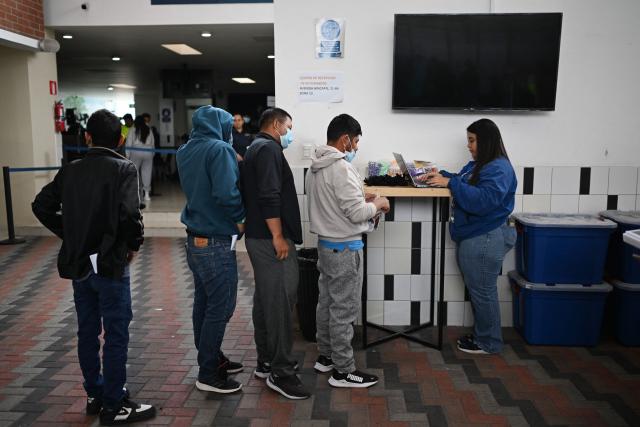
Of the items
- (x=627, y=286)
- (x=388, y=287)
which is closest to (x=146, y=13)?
(x=388, y=287)

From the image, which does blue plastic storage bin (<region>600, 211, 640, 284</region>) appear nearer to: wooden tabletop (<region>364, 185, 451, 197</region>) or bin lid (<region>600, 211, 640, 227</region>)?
bin lid (<region>600, 211, 640, 227</region>)

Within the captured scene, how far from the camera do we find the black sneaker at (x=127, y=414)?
10.1 ft

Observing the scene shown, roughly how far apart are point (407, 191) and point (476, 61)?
3.89 feet

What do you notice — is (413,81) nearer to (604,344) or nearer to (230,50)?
(604,344)

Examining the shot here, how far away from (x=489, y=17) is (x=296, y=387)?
297 cm

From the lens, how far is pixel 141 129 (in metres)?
10.9

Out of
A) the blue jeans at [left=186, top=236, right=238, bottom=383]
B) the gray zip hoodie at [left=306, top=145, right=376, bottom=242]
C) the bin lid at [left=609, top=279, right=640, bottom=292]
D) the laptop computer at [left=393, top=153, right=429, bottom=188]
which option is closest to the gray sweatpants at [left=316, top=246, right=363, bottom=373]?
the gray zip hoodie at [left=306, top=145, right=376, bottom=242]

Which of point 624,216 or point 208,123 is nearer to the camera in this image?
point 208,123

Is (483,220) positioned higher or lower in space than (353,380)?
higher

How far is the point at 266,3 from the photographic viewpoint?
810cm

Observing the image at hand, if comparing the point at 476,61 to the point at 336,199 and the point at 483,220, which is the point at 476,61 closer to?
the point at 483,220

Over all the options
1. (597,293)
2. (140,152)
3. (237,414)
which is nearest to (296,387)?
(237,414)

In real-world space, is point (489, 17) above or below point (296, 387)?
above

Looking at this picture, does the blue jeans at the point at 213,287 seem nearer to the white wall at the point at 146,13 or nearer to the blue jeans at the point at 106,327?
the blue jeans at the point at 106,327
